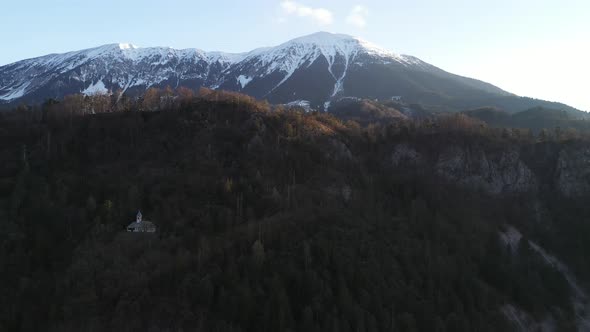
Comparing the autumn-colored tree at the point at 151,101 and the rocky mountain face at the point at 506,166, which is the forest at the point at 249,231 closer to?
the rocky mountain face at the point at 506,166

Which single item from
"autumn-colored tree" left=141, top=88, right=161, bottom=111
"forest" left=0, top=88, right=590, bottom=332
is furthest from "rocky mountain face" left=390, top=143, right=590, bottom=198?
"autumn-colored tree" left=141, top=88, right=161, bottom=111

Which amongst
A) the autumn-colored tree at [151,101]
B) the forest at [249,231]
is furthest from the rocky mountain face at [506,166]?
the autumn-colored tree at [151,101]

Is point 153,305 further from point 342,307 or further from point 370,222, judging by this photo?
point 370,222

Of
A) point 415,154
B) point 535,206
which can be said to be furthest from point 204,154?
point 535,206

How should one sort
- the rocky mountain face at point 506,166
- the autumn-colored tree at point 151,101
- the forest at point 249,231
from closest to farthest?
the forest at point 249,231, the rocky mountain face at point 506,166, the autumn-colored tree at point 151,101

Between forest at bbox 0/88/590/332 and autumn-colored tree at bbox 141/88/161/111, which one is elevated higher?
autumn-colored tree at bbox 141/88/161/111

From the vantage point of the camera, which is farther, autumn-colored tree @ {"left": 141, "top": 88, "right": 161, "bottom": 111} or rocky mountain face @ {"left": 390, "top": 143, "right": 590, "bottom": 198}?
autumn-colored tree @ {"left": 141, "top": 88, "right": 161, "bottom": 111}

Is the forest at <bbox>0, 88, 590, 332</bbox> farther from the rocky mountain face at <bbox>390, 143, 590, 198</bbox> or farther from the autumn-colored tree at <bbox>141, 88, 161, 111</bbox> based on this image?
the autumn-colored tree at <bbox>141, 88, 161, 111</bbox>

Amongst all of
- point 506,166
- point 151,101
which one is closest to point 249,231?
point 151,101

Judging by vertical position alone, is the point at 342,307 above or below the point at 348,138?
below
